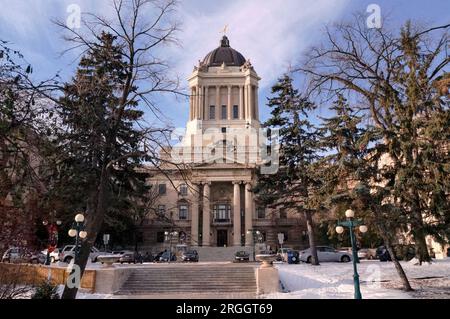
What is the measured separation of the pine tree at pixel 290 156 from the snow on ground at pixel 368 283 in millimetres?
9475

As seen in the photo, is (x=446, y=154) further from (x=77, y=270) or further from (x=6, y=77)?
(x=6, y=77)

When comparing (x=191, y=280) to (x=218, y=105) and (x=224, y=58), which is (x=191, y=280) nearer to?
(x=218, y=105)

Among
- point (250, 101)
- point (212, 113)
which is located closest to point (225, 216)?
point (212, 113)

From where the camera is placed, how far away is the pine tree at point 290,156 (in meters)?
33.8

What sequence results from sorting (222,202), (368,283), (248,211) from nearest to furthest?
(368,283) < (248,211) < (222,202)

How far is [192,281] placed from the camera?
22.2 meters

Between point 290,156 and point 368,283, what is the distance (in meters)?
16.0

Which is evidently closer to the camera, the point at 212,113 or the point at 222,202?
the point at 222,202

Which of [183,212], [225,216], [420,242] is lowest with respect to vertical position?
[420,242]

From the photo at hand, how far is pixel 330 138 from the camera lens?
2188cm

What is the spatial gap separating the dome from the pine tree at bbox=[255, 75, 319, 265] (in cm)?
5261

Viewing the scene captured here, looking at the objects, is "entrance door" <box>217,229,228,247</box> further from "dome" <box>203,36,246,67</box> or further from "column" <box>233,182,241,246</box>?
"dome" <box>203,36,246,67</box>
